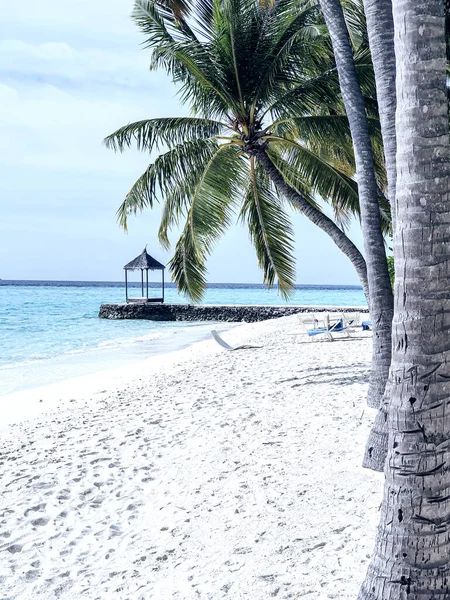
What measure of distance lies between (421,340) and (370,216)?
12.9 ft

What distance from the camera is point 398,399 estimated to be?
2453mm

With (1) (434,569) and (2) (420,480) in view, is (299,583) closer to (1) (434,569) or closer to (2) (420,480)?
(1) (434,569)

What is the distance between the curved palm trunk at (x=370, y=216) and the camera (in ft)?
19.8

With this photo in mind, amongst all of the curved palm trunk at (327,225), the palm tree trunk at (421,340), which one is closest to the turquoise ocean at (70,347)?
the curved palm trunk at (327,225)

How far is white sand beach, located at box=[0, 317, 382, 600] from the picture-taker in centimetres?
346

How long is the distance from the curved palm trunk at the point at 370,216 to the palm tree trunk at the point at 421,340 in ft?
11.9

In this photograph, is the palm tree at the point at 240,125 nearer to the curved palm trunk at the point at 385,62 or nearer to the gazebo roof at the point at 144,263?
the curved palm trunk at the point at 385,62

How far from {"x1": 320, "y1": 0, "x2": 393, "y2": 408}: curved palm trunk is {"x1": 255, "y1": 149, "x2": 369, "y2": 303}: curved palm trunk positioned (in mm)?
720

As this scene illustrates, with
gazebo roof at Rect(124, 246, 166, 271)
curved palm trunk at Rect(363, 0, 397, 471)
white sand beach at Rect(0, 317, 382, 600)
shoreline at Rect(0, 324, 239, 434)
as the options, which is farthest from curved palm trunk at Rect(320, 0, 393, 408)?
gazebo roof at Rect(124, 246, 166, 271)

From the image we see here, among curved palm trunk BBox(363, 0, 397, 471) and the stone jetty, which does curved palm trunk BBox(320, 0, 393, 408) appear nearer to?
curved palm trunk BBox(363, 0, 397, 471)

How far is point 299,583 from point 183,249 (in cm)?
679

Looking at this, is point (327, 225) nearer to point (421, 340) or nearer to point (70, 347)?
point (421, 340)

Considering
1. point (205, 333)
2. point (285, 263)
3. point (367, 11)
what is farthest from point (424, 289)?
point (205, 333)

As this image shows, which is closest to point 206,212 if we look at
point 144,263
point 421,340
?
point 421,340
